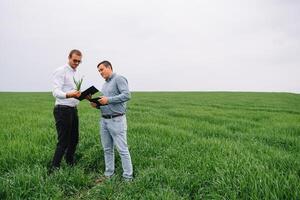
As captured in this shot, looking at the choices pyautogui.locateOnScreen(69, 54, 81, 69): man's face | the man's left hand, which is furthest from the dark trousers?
the man's left hand

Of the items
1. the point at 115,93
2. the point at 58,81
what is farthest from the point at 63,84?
the point at 115,93

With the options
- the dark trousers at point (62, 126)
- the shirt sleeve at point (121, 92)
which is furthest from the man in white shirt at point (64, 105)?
the shirt sleeve at point (121, 92)

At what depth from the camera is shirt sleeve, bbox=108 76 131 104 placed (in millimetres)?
5387

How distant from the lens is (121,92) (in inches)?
217

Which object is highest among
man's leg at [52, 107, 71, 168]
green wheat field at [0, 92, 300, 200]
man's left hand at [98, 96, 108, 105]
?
man's left hand at [98, 96, 108, 105]

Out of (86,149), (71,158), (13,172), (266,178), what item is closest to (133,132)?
(86,149)

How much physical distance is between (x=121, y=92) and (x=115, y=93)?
0.19 meters

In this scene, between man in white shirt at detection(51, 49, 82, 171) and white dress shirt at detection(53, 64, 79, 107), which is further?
man in white shirt at detection(51, 49, 82, 171)

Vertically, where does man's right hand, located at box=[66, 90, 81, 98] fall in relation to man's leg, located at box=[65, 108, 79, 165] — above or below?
above

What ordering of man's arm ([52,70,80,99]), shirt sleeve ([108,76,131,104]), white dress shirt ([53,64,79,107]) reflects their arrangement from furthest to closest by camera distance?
white dress shirt ([53,64,79,107])
man's arm ([52,70,80,99])
shirt sleeve ([108,76,131,104])

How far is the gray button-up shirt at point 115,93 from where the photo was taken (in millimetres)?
5426

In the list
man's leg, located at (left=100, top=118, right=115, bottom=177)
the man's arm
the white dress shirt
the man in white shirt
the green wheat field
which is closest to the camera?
the green wheat field

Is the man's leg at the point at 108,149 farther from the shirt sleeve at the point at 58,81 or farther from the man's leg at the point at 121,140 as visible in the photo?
the shirt sleeve at the point at 58,81

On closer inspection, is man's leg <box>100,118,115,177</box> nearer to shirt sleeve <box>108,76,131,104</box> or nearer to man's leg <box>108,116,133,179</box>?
man's leg <box>108,116,133,179</box>
